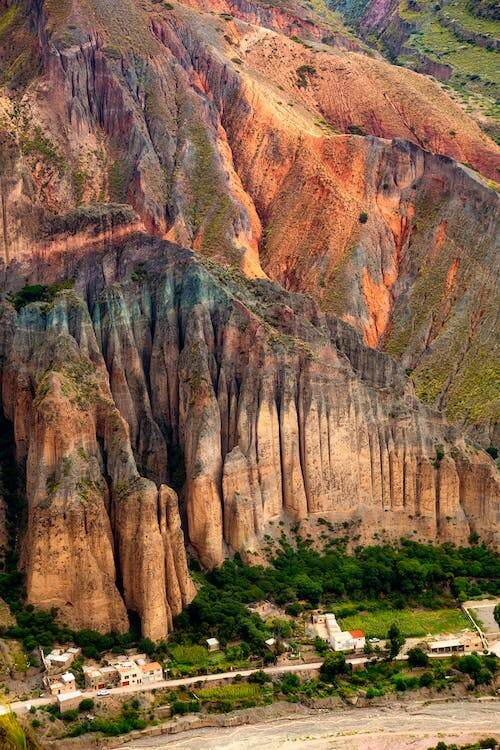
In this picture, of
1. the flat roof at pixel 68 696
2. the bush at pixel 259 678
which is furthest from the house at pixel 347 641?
the flat roof at pixel 68 696

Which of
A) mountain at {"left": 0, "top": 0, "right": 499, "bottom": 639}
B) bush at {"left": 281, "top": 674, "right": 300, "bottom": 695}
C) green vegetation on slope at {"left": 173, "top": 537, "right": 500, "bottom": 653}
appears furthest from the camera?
mountain at {"left": 0, "top": 0, "right": 499, "bottom": 639}

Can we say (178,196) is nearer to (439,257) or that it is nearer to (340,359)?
(439,257)

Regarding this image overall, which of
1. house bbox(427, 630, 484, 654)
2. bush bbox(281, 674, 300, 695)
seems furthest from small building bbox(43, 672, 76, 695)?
house bbox(427, 630, 484, 654)

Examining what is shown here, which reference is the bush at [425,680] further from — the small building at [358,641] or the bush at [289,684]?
the bush at [289,684]

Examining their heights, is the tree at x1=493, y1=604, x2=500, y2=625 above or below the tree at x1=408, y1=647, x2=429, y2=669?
above

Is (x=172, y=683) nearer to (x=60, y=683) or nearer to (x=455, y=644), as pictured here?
(x=60, y=683)

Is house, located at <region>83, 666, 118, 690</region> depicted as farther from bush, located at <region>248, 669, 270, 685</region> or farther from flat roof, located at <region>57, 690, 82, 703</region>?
bush, located at <region>248, 669, 270, 685</region>

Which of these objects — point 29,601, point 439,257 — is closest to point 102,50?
point 439,257
